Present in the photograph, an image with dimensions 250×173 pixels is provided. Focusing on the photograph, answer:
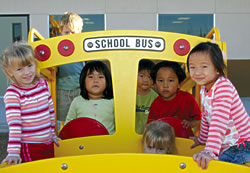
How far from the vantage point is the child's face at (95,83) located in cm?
268

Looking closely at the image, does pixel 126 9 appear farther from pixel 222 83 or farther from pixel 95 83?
pixel 222 83

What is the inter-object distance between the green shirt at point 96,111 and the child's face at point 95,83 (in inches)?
3.4

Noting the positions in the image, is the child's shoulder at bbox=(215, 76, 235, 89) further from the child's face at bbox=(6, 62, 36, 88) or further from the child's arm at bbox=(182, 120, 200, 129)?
the child's face at bbox=(6, 62, 36, 88)

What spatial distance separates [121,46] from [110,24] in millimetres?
6021

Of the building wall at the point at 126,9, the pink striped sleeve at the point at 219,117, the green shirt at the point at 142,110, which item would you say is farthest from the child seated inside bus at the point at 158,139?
the building wall at the point at 126,9

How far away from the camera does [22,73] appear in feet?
6.72

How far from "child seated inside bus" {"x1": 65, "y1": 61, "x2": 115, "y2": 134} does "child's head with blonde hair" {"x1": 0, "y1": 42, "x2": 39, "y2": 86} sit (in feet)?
2.13

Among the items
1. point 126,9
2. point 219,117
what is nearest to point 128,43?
point 219,117

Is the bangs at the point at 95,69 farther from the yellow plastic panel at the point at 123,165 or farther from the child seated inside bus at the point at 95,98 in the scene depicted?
the yellow plastic panel at the point at 123,165

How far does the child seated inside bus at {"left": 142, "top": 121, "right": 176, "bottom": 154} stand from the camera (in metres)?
2.03

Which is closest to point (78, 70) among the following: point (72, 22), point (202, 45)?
point (72, 22)

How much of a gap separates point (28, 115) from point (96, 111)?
2.20 feet

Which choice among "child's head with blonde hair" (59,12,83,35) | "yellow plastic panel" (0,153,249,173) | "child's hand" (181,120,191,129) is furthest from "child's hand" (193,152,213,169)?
"child's head with blonde hair" (59,12,83,35)

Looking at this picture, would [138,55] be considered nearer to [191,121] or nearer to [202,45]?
[202,45]
